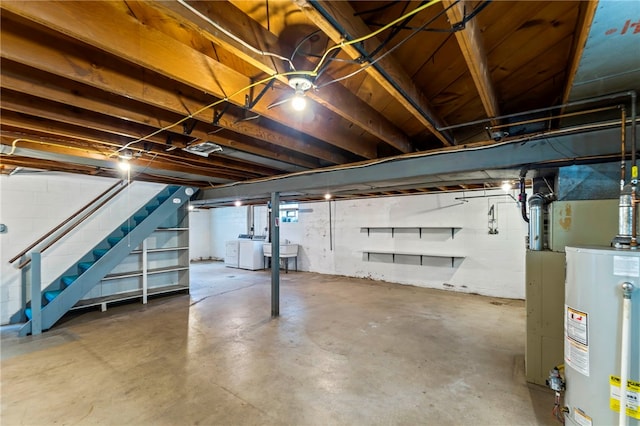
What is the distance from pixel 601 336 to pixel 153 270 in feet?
19.2

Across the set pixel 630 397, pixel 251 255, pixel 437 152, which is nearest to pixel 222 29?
pixel 437 152

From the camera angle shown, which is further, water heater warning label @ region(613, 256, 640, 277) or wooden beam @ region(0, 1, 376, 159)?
water heater warning label @ region(613, 256, 640, 277)

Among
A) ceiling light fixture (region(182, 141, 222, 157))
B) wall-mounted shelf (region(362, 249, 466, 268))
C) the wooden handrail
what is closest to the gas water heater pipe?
ceiling light fixture (region(182, 141, 222, 157))

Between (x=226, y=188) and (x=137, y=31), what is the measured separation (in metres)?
3.84

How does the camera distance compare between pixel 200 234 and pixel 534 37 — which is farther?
pixel 200 234

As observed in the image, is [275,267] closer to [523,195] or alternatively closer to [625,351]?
[523,195]

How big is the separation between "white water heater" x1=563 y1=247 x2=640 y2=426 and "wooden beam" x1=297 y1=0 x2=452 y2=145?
127 cm

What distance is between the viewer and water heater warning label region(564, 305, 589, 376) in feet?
4.80

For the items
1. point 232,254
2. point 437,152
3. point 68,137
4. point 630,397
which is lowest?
point 232,254

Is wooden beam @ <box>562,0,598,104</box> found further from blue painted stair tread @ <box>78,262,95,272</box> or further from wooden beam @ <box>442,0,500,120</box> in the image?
blue painted stair tread @ <box>78,262,95,272</box>

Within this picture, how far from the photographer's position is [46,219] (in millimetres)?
4203

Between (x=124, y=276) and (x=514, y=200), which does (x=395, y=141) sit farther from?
Result: (x=124, y=276)

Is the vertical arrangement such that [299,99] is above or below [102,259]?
above

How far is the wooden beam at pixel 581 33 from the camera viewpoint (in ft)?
3.52
